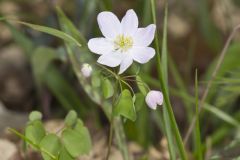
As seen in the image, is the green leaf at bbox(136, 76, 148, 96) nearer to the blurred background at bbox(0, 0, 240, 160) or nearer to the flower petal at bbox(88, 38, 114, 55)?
the flower petal at bbox(88, 38, 114, 55)

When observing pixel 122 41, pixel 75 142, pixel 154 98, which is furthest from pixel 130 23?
pixel 75 142

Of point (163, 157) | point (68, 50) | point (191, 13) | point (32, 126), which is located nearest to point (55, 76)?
point (68, 50)

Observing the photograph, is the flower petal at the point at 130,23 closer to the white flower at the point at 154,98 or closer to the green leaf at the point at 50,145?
the white flower at the point at 154,98

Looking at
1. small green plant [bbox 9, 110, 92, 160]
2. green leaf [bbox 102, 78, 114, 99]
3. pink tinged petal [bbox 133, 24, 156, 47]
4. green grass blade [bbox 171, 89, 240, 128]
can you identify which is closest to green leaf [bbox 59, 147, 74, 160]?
small green plant [bbox 9, 110, 92, 160]

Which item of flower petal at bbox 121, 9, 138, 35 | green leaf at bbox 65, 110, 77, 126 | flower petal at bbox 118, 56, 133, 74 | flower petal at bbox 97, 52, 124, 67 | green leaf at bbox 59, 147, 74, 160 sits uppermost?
flower petal at bbox 121, 9, 138, 35

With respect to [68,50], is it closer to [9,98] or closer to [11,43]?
[9,98]

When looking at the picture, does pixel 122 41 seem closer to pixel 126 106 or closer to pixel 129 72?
pixel 126 106

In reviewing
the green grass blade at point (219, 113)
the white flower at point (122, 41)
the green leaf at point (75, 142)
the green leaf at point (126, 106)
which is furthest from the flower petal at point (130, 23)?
the green grass blade at point (219, 113)
